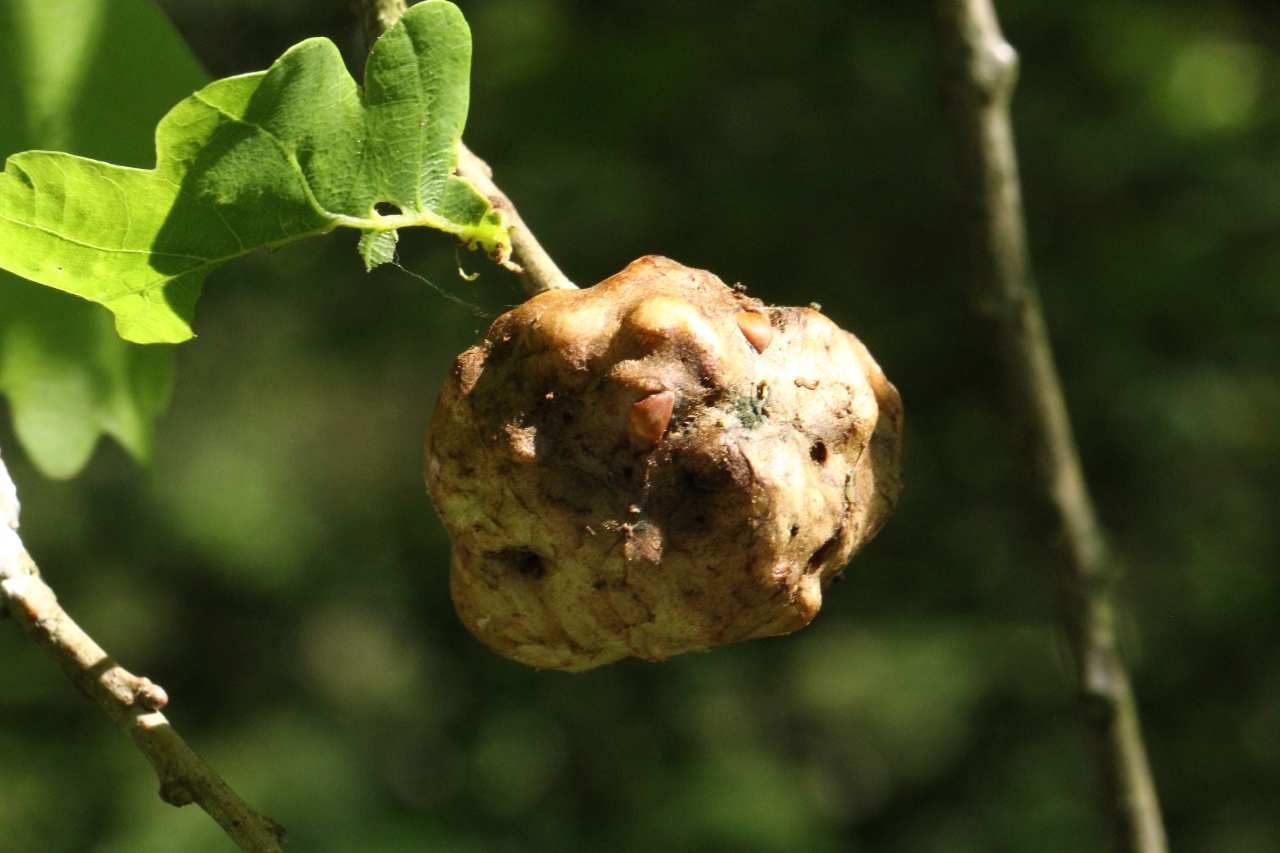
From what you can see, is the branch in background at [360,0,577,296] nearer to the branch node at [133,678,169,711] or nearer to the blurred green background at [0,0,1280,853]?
the branch node at [133,678,169,711]

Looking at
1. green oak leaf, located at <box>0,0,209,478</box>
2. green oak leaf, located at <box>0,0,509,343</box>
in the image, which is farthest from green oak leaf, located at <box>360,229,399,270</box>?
green oak leaf, located at <box>0,0,209,478</box>

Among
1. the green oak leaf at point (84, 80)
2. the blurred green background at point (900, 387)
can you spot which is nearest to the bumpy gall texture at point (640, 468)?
the green oak leaf at point (84, 80)

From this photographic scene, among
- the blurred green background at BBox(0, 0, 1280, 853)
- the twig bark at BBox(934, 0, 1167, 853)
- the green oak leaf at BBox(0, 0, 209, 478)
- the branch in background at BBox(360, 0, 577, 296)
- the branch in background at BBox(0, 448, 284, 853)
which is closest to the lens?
the branch in background at BBox(0, 448, 284, 853)

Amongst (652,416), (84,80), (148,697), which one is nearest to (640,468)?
(652,416)

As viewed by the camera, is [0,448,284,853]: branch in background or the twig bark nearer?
[0,448,284,853]: branch in background

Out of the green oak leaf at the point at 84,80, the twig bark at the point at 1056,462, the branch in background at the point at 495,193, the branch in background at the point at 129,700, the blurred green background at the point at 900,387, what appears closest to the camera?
the branch in background at the point at 129,700

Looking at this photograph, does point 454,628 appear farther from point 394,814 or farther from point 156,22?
point 156,22

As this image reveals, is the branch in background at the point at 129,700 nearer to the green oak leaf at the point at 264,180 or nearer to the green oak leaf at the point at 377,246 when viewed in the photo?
the green oak leaf at the point at 264,180

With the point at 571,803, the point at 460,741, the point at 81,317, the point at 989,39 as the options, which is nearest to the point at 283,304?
the point at 460,741
